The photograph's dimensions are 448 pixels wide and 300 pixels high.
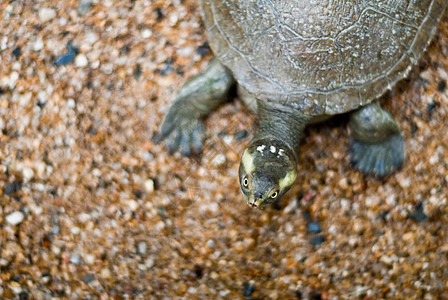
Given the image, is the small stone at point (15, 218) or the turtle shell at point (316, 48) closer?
the turtle shell at point (316, 48)

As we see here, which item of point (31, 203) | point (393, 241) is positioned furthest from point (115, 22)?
point (393, 241)

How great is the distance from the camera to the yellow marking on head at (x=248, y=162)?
2.37 metres

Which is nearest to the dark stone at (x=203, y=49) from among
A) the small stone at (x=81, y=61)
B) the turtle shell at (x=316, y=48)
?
the turtle shell at (x=316, y=48)

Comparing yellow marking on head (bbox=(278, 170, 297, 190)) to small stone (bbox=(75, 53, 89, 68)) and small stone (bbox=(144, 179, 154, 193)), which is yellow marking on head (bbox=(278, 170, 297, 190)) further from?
small stone (bbox=(75, 53, 89, 68))

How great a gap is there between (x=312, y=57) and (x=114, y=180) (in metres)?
1.08

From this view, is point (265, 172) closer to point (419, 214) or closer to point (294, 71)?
point (294, 71)

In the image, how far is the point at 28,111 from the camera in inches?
111

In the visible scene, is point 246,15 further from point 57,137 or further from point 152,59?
point 57,137

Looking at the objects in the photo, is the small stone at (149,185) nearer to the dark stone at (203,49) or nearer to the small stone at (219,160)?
the small stone at (219,160)

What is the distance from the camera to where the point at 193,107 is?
273 cm

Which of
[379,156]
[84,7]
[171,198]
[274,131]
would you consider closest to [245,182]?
[274,131]

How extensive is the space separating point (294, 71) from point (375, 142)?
0.61 meters

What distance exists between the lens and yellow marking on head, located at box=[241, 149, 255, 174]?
2373mm

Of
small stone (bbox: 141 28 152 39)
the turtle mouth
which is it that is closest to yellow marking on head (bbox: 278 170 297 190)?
the turtle mouth
